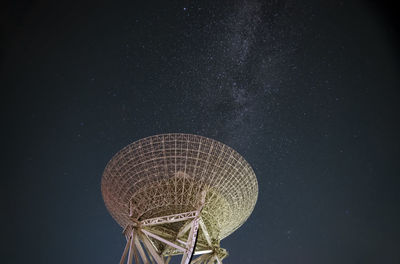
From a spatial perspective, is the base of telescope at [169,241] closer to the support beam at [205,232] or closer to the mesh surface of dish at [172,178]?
the support beam at [205,232]

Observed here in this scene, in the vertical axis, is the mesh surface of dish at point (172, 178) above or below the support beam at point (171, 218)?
above

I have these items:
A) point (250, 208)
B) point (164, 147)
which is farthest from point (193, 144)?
point (250, 208)

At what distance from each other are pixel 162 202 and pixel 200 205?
222 cm

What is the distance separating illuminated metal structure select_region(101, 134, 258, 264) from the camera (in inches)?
717

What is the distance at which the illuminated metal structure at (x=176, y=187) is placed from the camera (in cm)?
1820

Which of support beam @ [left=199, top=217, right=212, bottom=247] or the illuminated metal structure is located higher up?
the illuminated metal structure

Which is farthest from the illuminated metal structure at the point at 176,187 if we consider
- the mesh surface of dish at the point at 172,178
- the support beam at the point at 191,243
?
the support beam at the point at 191,243

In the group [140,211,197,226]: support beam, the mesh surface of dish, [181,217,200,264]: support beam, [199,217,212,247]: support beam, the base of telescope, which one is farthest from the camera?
the mesh surface of dish

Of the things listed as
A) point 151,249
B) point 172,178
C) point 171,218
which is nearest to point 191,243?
point 171,218

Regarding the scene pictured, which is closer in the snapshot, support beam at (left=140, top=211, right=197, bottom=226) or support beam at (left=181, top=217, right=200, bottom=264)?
support beam at (left=181, top=217, right=200, bottom=264)

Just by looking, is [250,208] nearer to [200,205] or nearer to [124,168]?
[200,205]

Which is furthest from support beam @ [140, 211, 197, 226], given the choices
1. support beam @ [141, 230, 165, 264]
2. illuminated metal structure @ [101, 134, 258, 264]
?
support beam @ [141, 230, 165, 264]

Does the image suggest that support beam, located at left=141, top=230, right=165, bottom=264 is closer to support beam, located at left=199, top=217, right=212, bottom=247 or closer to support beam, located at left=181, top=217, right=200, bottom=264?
support beam, located at left=181, top=217, right=200, bottom=264

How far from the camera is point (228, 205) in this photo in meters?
19.9
